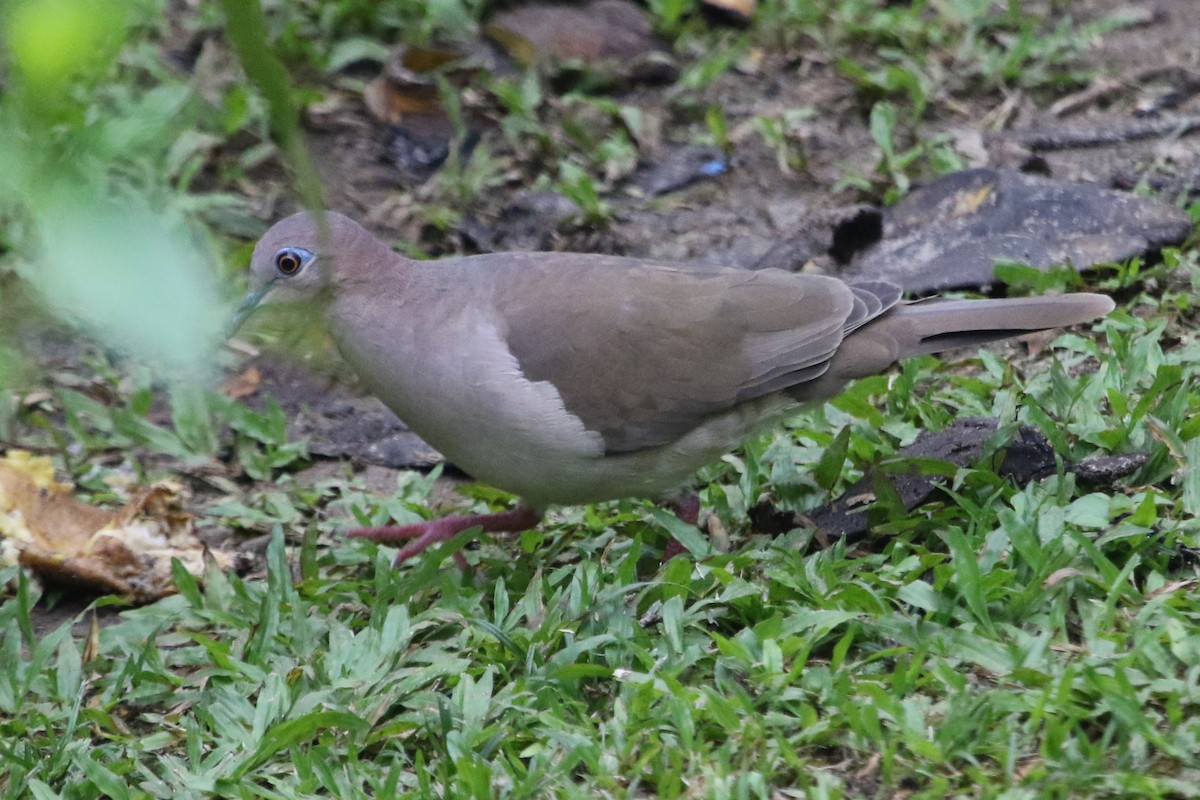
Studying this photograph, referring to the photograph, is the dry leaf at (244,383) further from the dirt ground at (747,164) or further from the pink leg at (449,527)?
the pink leg at (449,527)

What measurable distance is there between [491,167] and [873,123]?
199 cm

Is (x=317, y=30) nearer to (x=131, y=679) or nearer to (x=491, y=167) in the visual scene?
(x=491, y=167)

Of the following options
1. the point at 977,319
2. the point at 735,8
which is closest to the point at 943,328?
the point at 977,319

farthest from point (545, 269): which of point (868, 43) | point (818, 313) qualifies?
point (868, 43)

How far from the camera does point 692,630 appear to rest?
12.5ft

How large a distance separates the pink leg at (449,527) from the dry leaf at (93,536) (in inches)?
25.6

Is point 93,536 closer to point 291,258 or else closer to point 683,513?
point 291,258

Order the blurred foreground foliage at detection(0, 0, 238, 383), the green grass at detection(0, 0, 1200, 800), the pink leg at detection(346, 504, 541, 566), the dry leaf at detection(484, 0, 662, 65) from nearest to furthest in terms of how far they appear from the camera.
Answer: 1. the blurred foreground foliage at detection(0, 0, 238, 383)
2. the green grass at detection(0, 0, 1200, 800)
3. the pink leg at detection(346, 504, 541, 566)
4. the dry leaf at detection(484, 0, 662, 65)

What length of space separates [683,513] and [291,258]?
151cm

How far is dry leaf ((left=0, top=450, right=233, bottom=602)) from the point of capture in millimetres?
4738

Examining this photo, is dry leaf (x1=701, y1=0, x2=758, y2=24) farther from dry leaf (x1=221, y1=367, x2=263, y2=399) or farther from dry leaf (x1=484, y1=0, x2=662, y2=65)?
dry leaf (x1=221, y1=367, x2=263, y2=399)

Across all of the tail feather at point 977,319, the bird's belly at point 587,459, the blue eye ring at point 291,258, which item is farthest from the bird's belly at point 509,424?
the tail feather at point 977,319


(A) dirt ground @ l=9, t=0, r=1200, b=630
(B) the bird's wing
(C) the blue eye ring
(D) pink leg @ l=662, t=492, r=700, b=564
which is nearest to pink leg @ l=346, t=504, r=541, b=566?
(D) pink leg @ l=662, t=492, r=700, b=564

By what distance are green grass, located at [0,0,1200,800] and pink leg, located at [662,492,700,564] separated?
81 millimetres
